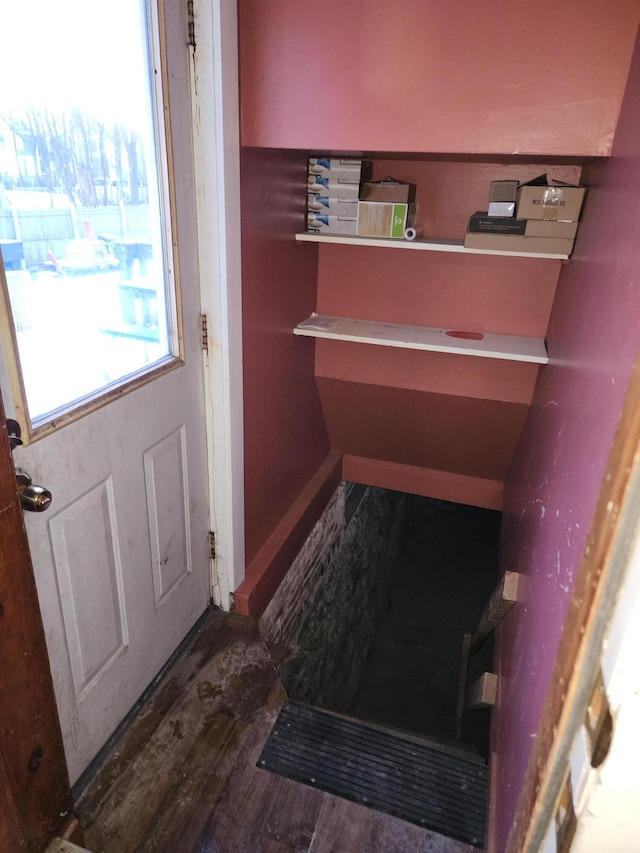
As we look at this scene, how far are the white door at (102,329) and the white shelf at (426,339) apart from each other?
67cm

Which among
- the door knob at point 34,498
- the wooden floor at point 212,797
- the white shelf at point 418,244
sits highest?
the white shelf at point 418,244

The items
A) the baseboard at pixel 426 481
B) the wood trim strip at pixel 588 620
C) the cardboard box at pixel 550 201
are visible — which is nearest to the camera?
the wood trim strip at pixel 588 620

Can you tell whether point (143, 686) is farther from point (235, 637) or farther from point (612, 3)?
→ point (612, 3)

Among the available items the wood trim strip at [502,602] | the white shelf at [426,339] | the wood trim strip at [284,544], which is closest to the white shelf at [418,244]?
the white shelf at [426,339]

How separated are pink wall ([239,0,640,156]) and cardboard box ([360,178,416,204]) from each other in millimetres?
465

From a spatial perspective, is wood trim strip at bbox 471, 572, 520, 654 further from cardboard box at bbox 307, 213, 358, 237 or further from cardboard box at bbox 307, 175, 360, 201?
cardboard box at bbox 307, 175, 360, 201

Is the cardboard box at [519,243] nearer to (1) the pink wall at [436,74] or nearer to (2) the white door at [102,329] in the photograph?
(1) the pink wall at [436,74]

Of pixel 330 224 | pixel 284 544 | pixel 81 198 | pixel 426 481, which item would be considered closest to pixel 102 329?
pixel 81 198

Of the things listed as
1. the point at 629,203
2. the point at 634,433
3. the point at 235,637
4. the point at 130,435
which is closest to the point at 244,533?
the point at 235,637

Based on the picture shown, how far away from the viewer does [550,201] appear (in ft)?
5.75

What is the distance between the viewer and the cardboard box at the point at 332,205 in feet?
6.59

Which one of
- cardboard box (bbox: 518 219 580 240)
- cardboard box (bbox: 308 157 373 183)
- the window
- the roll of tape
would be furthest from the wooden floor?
cardboard box (bbox: 308 157 373 183)

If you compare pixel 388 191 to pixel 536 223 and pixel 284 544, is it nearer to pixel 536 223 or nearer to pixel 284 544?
pixel 536 223

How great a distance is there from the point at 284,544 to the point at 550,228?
159cm
